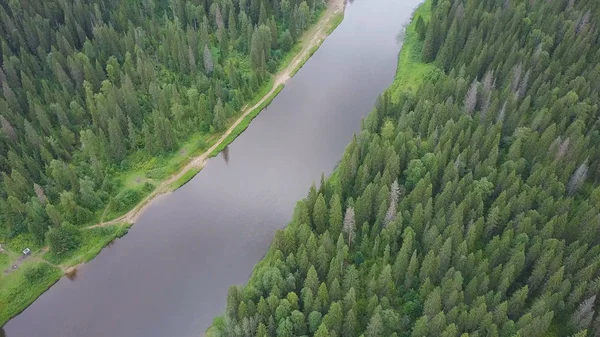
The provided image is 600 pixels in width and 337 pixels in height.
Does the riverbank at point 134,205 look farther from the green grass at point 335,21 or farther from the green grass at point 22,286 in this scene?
the green grass at point 335,21

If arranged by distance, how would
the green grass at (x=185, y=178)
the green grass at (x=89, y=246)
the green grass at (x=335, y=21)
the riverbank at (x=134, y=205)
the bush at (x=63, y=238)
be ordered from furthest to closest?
1. the green grass at (x=335, y=21)
2. the green grass at (x=185, y=178)
3. the green grass at (x=89, y=246)
4. the bush at (x=63, y=238)
5. the riverbank at (x=134, y=205)

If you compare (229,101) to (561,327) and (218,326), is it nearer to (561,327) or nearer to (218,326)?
(218,326)

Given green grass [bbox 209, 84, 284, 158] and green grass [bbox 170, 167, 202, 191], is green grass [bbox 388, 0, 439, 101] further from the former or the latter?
green grass [bbox 170, 167, 202, 191]

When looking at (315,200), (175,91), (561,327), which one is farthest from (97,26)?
(561,327)

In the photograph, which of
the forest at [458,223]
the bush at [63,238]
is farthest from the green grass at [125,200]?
the forest at [458,223]

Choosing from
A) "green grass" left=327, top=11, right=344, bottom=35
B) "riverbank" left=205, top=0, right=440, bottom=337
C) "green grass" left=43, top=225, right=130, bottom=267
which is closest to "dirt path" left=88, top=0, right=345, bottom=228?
"green grass" left=327, top=11, right=344, bottom=35
